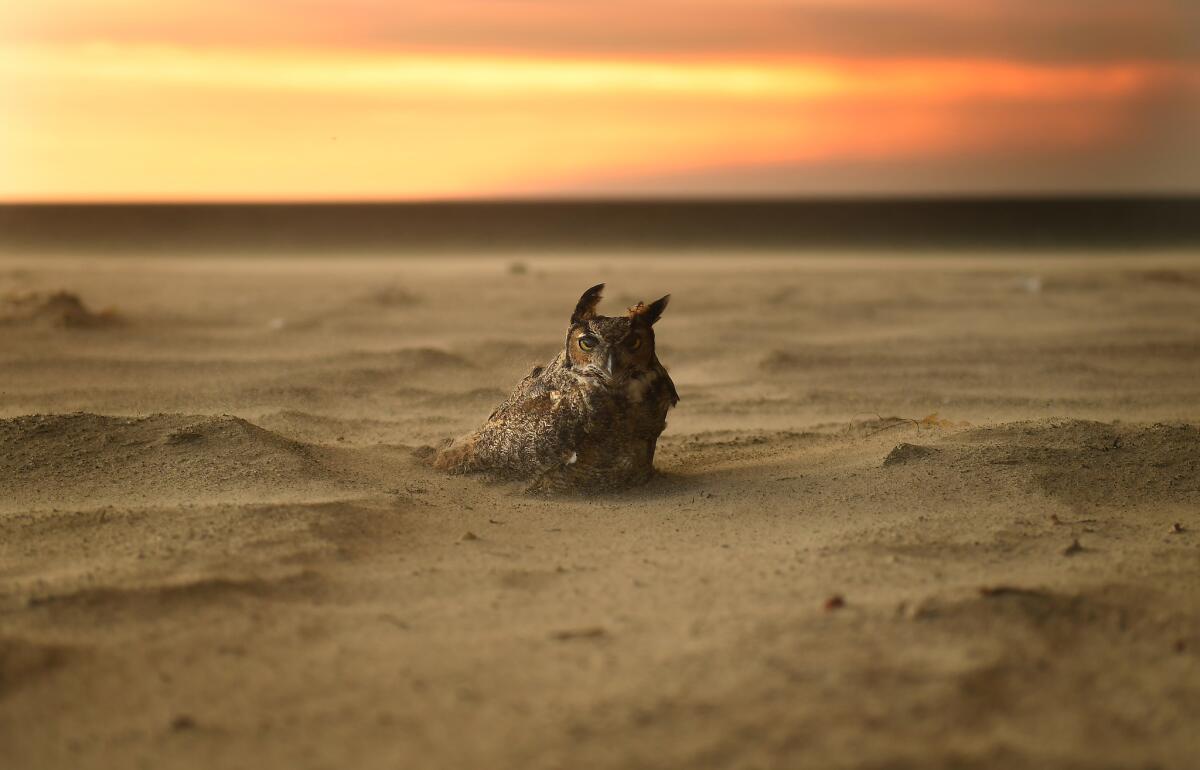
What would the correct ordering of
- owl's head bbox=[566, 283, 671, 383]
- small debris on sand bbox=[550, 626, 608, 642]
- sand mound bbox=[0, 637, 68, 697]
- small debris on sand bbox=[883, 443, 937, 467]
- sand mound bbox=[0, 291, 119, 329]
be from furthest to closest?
sand mound bbox=[0, 291, 119, 329] < small debris on sand bbox=[883, 443, 937, 467] < owl's head bbox=[566, 283, 671, 383] < small debris on sand bbox=[550, 626, 608, 642] < sand mound bbox=[0, 637, 68, 697]

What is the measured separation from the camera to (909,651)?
2.73 metres

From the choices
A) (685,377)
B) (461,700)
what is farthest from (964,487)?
(685,377)

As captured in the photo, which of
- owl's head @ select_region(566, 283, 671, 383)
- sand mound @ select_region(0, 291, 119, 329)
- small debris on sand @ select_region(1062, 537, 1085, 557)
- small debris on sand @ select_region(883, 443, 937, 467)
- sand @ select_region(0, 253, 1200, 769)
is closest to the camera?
sand @ select_region(0, 253, 1200, 769)

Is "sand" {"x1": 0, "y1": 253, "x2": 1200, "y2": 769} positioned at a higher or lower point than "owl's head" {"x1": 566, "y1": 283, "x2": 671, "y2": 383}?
lower

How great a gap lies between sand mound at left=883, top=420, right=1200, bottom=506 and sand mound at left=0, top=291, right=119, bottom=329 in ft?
21.9

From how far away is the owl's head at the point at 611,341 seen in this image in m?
4.15

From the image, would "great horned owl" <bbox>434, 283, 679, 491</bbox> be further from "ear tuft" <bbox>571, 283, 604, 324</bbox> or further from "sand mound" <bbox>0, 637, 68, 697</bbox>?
"sand mound" <bbox>0, 637, 68, 697</bbox>

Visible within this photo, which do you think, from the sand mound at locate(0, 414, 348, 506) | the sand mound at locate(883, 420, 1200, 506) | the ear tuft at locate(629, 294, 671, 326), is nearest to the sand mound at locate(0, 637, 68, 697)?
the sand mound at locate(0, 414, 348, 506)

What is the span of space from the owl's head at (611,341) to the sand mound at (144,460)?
113 cm

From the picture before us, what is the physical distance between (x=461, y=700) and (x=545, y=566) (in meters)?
0.91

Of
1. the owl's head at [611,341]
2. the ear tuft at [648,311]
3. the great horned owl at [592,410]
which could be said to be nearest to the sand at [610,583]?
the great horned owl at [592,410]

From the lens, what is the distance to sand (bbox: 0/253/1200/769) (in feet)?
7.95

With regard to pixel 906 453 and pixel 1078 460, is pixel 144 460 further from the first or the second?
pixel 1078 460

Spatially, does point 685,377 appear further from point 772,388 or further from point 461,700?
point 461,700
